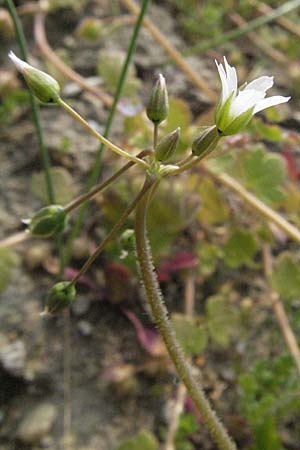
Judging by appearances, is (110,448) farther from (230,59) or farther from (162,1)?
(162,1)

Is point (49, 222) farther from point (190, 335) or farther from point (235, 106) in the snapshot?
point (190, 335)

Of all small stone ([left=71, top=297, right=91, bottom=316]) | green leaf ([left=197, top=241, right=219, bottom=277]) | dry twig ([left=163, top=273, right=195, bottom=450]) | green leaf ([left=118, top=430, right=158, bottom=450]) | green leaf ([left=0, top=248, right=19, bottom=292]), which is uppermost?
green leaf ([left=0, top=248, right=19, bottom=292])

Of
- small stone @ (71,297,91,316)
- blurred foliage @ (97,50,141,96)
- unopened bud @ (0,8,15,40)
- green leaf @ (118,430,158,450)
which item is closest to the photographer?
green leaf @ (118,430,158,450)

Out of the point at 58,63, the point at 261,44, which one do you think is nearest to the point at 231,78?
the point at 58,63

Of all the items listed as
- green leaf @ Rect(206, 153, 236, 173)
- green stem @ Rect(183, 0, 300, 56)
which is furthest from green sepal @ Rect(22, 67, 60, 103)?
green stem @ Rect(183, 0, 300, 56)

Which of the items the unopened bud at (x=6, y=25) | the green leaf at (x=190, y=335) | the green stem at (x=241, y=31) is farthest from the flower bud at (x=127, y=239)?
the unopened bud at (x=6, y=25)

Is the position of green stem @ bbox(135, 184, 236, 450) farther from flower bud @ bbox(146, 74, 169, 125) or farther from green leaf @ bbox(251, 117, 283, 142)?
green leaf @ bbox(251, 117, 283, 142)

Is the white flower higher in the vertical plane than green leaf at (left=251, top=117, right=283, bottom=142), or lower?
lower
